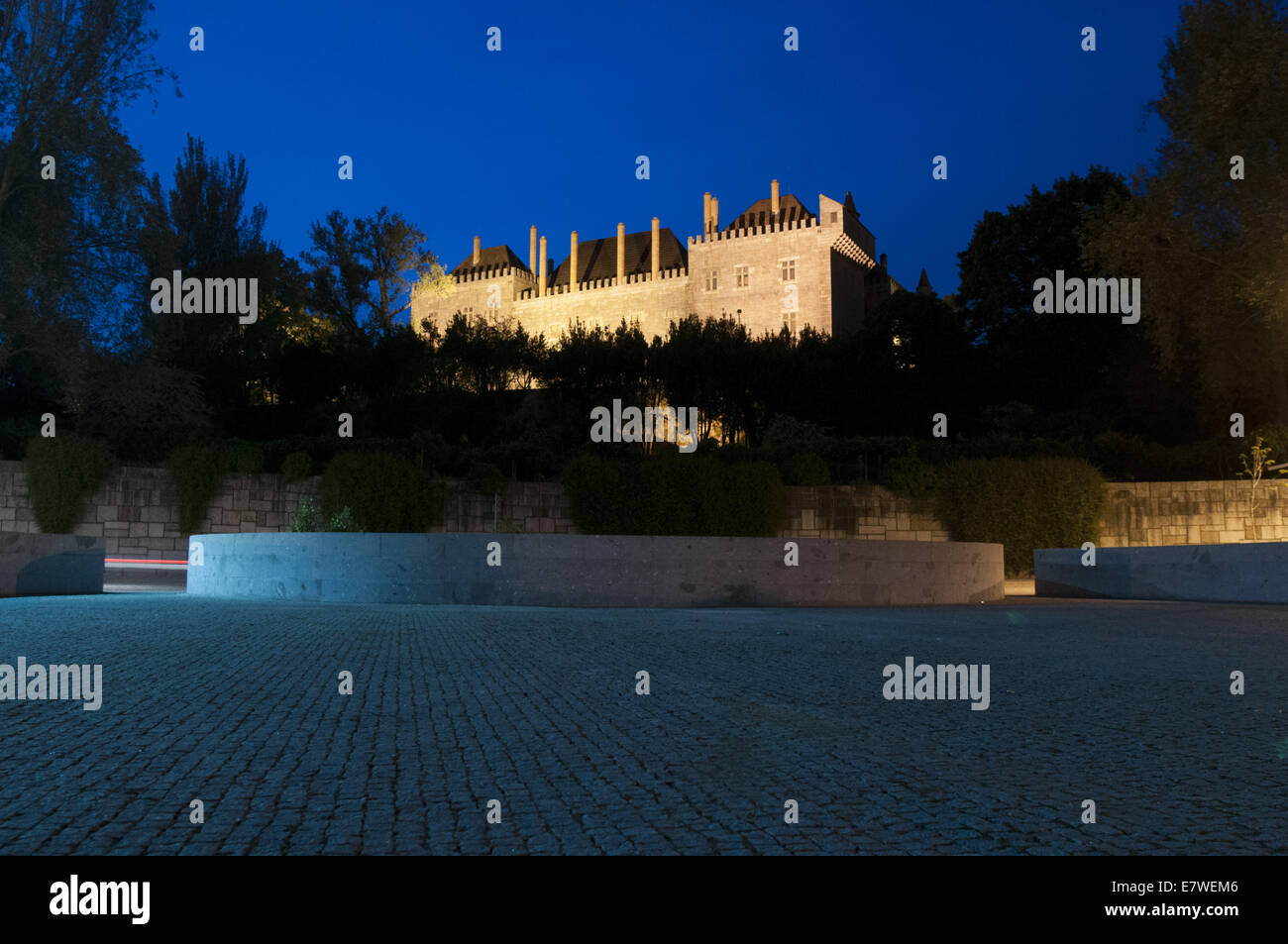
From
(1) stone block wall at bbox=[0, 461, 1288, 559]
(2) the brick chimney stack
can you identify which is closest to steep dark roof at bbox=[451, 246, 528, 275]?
(2) the brick chimney stack

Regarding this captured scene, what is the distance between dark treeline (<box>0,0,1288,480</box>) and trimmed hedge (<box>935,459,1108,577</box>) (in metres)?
1.15

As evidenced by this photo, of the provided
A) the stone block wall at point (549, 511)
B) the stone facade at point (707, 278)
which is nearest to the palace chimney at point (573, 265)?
the stone facade at point (707, 278)

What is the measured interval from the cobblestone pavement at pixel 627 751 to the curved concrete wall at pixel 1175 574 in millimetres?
8889

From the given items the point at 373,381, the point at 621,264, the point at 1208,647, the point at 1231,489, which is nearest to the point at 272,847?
the point at 1208,647

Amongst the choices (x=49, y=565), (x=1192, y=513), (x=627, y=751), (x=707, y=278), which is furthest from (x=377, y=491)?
(x=707, y=278)

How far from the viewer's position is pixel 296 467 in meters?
25.2

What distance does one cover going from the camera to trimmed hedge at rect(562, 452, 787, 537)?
26.0 m

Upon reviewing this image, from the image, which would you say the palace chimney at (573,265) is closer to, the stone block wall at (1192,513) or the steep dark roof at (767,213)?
the steep dark roof at (767,213)

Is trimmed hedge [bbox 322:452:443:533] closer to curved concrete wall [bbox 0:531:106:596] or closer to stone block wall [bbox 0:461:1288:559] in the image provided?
stone block wall [bbox 0:461:1288:559]

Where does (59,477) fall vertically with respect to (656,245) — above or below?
below

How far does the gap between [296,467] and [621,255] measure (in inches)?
2016

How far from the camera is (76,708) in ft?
15.3

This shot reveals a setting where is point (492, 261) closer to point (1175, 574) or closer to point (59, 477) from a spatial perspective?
point (59, 477)
